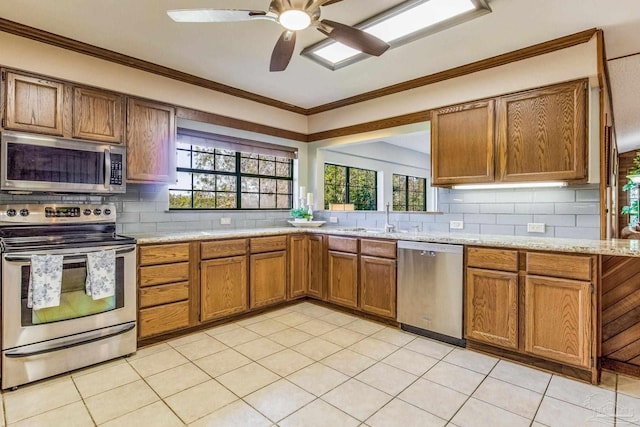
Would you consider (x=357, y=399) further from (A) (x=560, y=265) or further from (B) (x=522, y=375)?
(A) (x=560, y=265)

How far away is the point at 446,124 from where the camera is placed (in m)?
3.33

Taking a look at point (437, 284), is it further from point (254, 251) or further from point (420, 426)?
point (254, 251)

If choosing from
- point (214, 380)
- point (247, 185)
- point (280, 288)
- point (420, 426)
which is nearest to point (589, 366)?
point (420, 426)

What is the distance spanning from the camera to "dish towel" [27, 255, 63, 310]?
7.39 ft

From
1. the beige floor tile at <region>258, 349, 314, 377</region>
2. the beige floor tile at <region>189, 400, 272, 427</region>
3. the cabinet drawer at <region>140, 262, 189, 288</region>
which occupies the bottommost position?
the beige floor tile at <region>189, 400, 272, 427</region>

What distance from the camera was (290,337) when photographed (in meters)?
3.09

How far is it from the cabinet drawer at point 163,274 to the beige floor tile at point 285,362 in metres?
1.08

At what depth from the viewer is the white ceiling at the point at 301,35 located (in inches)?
91.3

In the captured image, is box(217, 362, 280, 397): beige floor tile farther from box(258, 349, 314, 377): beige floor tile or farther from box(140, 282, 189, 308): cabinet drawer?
box(140, 282, 189, 308): cabinet drawer

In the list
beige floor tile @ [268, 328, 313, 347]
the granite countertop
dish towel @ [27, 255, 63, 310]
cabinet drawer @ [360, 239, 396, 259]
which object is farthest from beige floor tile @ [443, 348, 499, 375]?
dish towel @ [27, 255, 63, 310]

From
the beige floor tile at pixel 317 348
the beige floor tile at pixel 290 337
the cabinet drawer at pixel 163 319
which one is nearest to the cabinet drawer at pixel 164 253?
the cabinet drawer at pixel 163 319

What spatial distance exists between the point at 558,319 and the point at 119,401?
295cm

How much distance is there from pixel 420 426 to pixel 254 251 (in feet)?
7.57

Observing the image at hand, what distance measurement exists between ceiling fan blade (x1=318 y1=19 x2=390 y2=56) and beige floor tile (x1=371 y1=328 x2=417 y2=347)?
2.35 m
